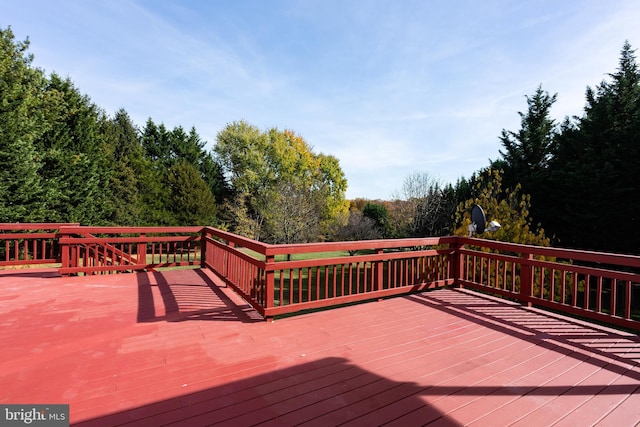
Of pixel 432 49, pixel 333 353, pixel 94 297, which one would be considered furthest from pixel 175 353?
pixel 432 49

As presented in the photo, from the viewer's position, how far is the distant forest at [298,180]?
1212cm

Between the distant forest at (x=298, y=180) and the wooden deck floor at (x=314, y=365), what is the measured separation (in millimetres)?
5329

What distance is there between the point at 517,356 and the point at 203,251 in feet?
19.8

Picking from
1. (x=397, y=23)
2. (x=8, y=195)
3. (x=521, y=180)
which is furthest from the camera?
(x=521, y=180)

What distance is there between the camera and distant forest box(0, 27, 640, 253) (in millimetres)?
12125

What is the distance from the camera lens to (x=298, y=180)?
25875 millimetres

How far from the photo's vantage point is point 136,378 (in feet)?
7.89

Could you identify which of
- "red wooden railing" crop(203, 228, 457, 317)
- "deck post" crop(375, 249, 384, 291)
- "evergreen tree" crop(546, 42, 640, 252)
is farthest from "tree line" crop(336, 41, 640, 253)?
"deck post" crop(375, 249, 384, 291)

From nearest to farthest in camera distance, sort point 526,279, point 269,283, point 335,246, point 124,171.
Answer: point 269,283, point 335,246, point 526,279, point 124,171

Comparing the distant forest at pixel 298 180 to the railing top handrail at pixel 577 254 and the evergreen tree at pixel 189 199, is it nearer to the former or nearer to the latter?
the evergreen tree at pixel 189 199

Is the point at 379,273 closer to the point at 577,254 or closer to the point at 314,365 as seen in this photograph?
the point at 314,365

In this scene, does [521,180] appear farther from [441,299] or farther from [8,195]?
[8,195]

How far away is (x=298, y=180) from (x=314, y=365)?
23.6m

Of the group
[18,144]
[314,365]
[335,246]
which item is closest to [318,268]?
[335,246]
